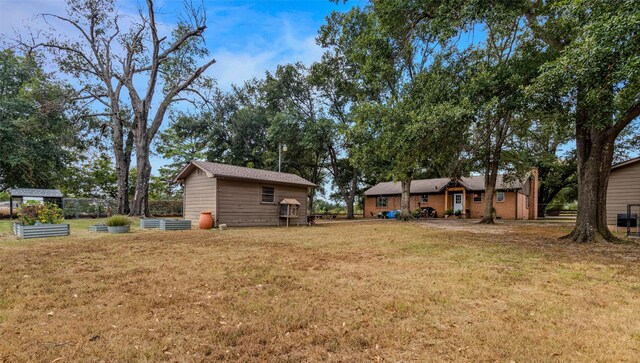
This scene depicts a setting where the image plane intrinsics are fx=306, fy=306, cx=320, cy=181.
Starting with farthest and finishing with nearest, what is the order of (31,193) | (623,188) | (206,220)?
1. (31,193)
2. (623,188)
3. (206,220)

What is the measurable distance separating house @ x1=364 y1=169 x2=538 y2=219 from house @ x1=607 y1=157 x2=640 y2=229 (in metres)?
7.85

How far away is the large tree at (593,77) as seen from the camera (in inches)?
229

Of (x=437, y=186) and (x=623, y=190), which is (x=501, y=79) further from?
(x=437, y=186)

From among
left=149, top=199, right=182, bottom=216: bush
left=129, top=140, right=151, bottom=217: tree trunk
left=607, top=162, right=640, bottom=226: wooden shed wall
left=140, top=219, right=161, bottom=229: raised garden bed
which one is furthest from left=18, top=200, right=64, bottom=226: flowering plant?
left=607, top=162, right=640, bottom=226: wooden shed wall

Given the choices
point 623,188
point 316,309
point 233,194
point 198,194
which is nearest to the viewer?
point 316,309

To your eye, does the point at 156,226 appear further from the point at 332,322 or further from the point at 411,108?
the point at 332,322

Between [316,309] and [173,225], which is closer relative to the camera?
[316,309]

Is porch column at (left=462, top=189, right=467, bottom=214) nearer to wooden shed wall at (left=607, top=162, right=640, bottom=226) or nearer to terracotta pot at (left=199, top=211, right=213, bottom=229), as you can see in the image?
wooden shed wall at (left=607, top=162, right=640, bottom=226)

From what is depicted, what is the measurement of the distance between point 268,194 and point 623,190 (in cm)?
1699

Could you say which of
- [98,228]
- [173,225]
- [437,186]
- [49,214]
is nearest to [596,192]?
[173,225]

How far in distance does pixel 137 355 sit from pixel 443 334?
8.43 ft

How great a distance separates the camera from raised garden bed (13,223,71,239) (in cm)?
911

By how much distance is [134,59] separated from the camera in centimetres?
2036

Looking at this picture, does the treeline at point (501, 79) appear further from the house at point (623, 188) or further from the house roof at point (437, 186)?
the house roof at point (437, 186)
